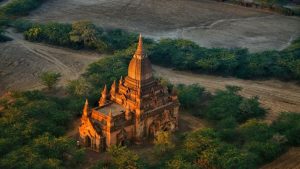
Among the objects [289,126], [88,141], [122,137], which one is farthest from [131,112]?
[289,126]

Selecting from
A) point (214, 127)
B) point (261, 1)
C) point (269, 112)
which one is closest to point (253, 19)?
point (261, 1)

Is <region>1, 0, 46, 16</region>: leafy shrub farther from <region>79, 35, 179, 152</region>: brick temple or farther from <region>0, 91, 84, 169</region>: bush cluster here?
<region>79, 35, 179, 152</region>: brick temple

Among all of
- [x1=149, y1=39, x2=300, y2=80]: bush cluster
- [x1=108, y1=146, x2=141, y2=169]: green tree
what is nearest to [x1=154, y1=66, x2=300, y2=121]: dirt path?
[x1=149, y1=39, x2=300, y2=80]: bush cluster

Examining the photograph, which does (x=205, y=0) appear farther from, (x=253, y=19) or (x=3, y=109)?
(x=3, y=109)

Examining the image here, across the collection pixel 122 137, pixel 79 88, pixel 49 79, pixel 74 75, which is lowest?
pixel 122 137

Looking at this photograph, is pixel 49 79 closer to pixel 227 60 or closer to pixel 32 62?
pixel 32 62

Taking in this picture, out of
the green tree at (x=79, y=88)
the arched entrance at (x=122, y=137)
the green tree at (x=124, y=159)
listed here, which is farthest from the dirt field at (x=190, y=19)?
the green tree at (x=124, y=159)

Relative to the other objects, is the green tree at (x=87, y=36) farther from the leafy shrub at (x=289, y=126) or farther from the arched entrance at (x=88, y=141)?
the leafy shrub at (x=289, y=126)
